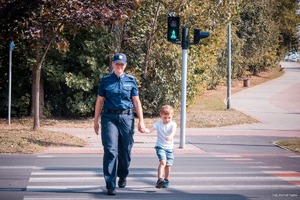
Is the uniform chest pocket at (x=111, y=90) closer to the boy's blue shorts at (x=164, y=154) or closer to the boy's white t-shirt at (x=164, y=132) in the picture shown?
the boy's white t-shirt at (x=164, y=132)

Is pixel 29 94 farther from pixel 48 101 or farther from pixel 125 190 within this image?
pixel 125 190

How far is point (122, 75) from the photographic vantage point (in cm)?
838

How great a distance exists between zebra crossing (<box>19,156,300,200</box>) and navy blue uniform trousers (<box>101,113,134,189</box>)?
1.00 feet

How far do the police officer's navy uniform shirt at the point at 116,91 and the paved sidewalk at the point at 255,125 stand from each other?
210 inches

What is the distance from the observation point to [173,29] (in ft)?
47.5

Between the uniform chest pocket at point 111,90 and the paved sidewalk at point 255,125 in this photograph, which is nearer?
the uniform chest pocket at point 111,90

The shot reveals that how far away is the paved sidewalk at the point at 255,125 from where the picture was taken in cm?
1439

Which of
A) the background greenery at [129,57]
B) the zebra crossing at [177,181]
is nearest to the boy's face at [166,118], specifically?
the zebra crossing at [177,181]

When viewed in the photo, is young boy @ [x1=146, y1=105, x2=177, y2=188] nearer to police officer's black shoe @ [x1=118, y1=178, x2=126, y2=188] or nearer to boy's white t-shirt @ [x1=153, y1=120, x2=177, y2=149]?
boy's white t-shirt @ [x1=153, y1=120, x2=177, y2=149]

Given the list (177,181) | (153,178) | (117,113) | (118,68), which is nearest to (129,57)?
(153,178)

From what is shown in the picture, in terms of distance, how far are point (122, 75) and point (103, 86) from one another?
321 millimetres

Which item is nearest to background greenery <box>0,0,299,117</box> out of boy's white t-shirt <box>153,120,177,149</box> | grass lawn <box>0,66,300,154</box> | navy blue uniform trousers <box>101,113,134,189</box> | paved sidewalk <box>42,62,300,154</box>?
grass lawn <box>0,66,300,154</box>

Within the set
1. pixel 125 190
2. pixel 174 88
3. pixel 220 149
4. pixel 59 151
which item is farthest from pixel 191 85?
pixel 125 190

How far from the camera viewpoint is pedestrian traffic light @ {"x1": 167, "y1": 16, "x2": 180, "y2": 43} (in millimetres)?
14406
